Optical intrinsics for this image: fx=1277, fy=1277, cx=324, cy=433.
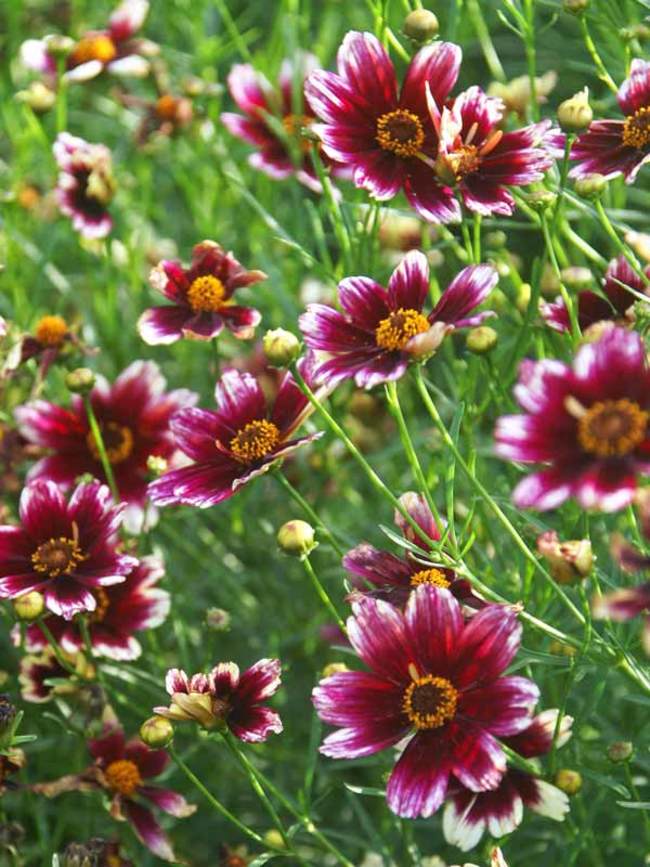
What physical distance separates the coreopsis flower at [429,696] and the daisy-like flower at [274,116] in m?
0.84

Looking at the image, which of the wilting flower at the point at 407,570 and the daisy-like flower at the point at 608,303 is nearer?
the wilting flower at the point at 407,570

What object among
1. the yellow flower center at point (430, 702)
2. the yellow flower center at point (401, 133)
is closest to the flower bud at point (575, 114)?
the yellow flower center at point (401, 133)

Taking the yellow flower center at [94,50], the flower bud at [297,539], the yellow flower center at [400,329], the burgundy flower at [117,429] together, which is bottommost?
the burgundy flower at [117,429]

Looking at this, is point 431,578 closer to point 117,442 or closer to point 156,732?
point 156,732

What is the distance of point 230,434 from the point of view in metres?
1.38

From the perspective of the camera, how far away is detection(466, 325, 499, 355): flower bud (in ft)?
4.36

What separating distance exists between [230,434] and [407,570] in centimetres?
25

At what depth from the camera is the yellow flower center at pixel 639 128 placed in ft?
4.40

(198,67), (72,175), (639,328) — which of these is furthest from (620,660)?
(198,67)

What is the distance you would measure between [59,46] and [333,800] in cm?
122

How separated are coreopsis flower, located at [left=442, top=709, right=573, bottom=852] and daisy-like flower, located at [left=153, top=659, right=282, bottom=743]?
19cm

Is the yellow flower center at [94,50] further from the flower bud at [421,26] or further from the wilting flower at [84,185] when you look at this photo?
the flower bud at [421,26]

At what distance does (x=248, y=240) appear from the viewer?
2260mm

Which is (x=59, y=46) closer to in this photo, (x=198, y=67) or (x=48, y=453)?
(x=198, y=67)
